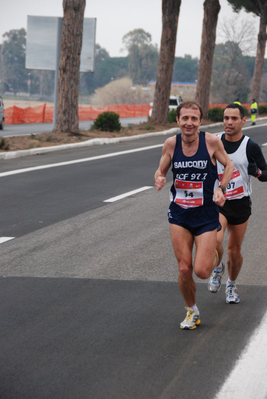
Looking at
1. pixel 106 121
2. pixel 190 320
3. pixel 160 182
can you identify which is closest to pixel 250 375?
pixel 190 320

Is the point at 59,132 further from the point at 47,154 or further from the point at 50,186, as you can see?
the point at 50,186

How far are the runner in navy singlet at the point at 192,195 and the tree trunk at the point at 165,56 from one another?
29630 millimetres

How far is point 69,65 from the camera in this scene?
24.6 metres

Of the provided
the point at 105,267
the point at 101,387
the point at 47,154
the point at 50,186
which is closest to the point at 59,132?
the point at 47,154

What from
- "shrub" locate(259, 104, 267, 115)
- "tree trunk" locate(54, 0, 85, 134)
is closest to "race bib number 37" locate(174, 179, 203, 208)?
"tree trunk" locate(54, 0, 85, 134)

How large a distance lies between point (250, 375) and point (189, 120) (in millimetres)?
2032

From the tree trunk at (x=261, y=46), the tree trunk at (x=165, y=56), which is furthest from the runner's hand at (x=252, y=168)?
the tree trunk at (x=261, y=46)

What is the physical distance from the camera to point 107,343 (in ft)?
16.7

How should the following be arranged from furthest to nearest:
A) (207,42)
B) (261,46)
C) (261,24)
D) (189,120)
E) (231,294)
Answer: (261,46), (261,24), (207,42), (231,294), (189,120)

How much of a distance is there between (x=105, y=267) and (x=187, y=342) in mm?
2482

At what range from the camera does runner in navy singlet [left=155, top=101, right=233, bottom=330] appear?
545cm

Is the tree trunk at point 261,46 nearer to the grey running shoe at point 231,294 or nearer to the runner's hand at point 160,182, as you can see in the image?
the grey running shoe at point 231,294

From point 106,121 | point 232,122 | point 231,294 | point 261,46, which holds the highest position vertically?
point 261,46

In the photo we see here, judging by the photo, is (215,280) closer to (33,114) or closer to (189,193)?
(189,193)
